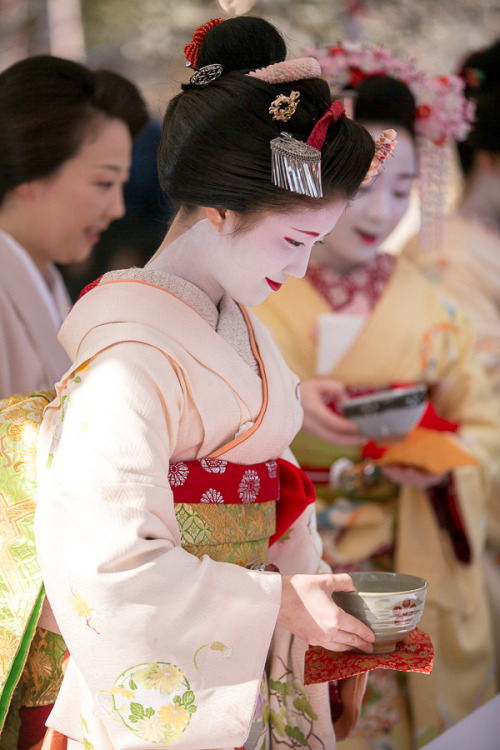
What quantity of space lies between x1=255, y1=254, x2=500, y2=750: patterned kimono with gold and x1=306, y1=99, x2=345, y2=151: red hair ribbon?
123 centimetres

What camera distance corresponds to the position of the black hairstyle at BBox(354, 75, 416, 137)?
214 centimetres

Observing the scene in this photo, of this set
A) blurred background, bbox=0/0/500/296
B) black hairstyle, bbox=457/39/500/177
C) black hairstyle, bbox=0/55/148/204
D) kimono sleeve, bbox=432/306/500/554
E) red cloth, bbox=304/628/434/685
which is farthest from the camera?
black hairstyle, bbox=457/39/500/177

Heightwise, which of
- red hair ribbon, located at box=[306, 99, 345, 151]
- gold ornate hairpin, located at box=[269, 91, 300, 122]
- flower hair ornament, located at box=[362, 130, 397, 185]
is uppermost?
gold ornate hairpin, located at box=[269, 91, 300, 122]

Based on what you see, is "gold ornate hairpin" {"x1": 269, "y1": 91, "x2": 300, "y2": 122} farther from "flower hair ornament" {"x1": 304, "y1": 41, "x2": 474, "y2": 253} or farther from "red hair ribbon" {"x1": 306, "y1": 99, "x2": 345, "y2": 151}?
"flower hair ornament" {"x1": 304, "y1": 41, "x2": 474, "y2": 253}

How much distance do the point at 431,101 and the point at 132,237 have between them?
41.3 inches

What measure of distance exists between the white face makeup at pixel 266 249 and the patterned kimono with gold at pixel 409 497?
1127 mm

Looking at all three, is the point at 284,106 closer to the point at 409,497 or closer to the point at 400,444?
the point at 400,444

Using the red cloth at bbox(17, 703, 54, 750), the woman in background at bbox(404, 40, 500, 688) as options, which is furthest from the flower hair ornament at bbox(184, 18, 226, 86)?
the woman in background at bbox(404, 40, 500, 688)

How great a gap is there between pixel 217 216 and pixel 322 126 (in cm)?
17

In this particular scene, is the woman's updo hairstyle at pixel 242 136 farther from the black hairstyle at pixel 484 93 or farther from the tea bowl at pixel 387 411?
the black hairstyle at pixel 484 93

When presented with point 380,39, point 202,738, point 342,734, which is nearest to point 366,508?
point 342,734

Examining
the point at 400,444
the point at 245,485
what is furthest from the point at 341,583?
the point at 400,444

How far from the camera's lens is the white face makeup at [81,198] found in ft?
5.04

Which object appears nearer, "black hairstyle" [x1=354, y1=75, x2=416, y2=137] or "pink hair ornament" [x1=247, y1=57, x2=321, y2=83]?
"pink hair ornament" [x1=247, y1=57, x2=321, y2=83]
